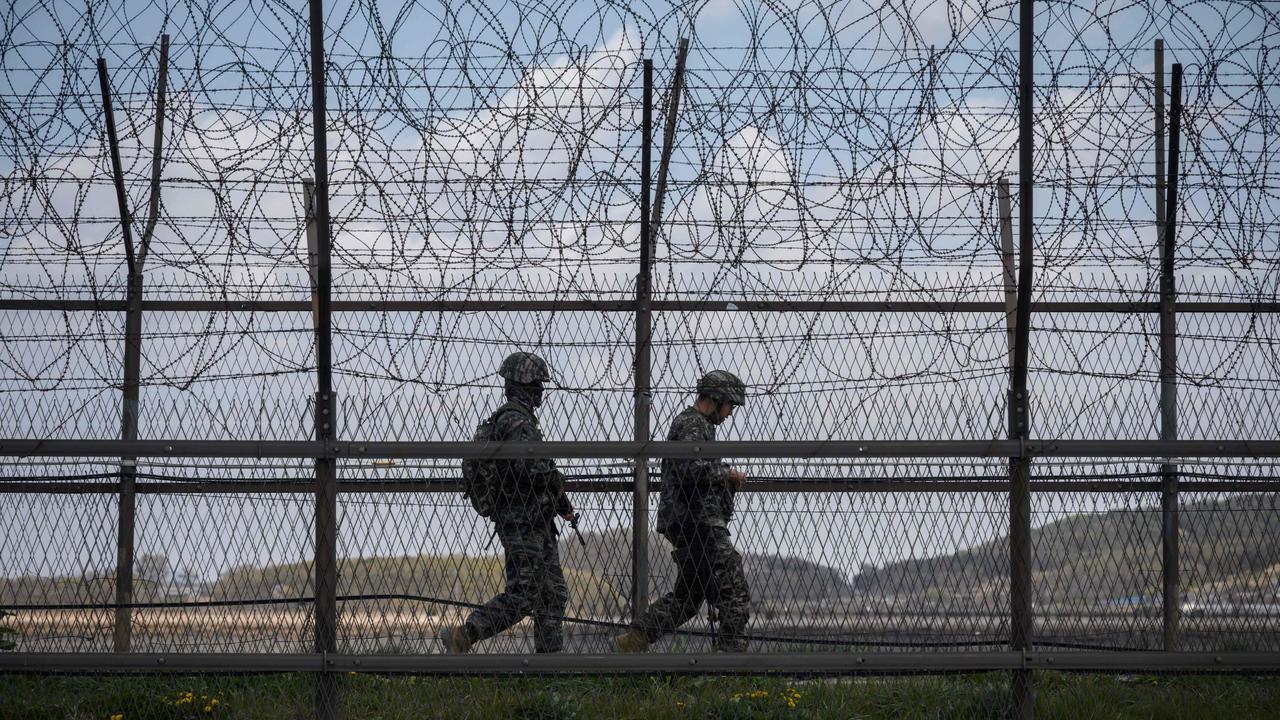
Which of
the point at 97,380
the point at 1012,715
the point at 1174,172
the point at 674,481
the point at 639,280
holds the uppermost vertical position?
the point at 1174,172

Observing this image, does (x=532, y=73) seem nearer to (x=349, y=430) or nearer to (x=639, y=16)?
(x=639, y=16)

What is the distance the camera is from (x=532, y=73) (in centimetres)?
669

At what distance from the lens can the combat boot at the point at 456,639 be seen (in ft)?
19.6

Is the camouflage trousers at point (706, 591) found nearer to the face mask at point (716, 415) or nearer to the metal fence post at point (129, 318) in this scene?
the face mask at point (716, 415)

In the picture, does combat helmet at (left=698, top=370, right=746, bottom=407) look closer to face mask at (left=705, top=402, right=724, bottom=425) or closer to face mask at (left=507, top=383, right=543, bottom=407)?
face mask at (left=705, top=402, right=724, bottom=425)

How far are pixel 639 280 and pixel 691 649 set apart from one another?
2.64 metres

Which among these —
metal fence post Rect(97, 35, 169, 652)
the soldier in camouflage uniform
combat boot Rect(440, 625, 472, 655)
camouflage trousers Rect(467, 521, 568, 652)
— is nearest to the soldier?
camouflage trousers Rect(467, 521, 568, 652)

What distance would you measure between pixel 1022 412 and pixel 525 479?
242 cm

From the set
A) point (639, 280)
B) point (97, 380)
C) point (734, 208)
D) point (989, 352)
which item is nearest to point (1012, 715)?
point (989, 352)

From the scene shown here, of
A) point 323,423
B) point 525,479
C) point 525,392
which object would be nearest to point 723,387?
point 525,392

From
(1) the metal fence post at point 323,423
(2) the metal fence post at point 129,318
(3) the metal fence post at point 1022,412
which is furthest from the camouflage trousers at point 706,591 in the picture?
(2) the metal fence post at point 129,318

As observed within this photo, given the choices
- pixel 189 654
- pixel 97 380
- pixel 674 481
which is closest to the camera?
pixel 189 654

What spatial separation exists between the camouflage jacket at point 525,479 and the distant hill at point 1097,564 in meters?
1.58

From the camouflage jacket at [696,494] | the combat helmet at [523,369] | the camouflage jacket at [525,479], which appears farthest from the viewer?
the combat helmet at [523,369]
